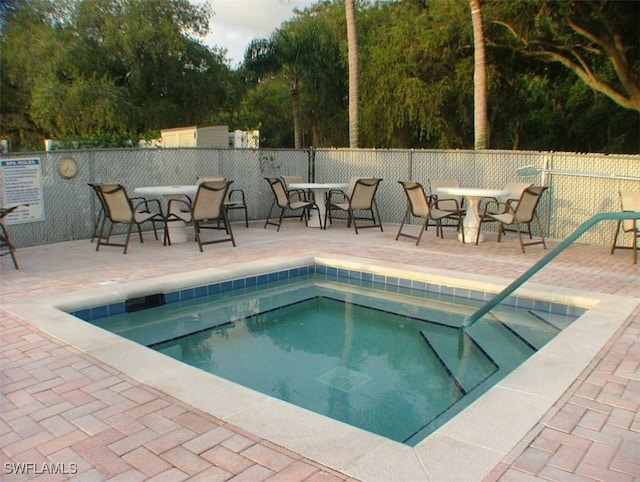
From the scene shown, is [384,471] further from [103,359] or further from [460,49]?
[460,49]

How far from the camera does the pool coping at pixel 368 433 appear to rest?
2.21 m

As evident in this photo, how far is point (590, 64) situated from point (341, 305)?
14061 mm

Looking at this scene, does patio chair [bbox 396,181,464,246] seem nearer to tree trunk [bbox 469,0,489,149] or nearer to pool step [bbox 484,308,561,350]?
pool step [bbox 484,308,561,350]

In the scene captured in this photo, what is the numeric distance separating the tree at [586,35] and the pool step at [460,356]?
33.6ft

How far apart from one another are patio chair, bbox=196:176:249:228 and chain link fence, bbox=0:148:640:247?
19 cm

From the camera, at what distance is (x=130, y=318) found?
4875 millimetres

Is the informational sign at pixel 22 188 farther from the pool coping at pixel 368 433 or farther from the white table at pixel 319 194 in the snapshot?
the white table at pixel 319 194

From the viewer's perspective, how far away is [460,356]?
4.19 m

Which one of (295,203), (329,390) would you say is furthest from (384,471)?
(295,203)

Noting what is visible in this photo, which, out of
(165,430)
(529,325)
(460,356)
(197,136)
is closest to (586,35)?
(197,136)

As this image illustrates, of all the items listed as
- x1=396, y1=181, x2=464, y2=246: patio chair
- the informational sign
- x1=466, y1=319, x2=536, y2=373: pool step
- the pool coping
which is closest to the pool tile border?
the pool coping

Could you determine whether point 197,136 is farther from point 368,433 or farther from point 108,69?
point 368,433

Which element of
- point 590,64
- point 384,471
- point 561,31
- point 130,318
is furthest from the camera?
point 590,64

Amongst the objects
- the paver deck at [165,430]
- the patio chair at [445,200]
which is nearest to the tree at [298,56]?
the patio chair at [445,200]
